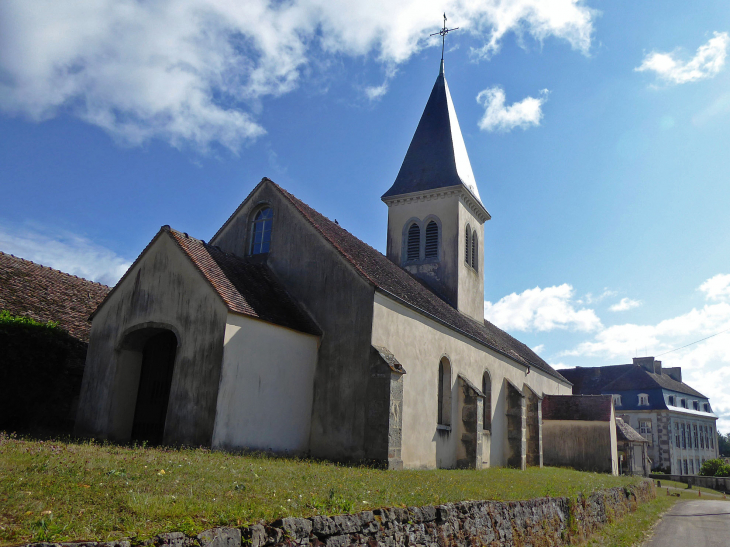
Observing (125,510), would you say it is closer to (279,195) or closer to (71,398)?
(71,398)

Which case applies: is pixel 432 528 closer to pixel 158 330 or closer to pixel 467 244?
pixel 158 330

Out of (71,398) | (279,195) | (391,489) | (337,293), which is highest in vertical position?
(279,195)

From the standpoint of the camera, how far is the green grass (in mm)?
5348

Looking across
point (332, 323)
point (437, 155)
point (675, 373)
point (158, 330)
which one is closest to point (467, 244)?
point (437, 155)

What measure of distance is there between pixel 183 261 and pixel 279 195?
509cm

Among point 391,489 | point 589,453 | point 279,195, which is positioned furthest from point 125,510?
point 589,453

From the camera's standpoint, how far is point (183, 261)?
49.6ft

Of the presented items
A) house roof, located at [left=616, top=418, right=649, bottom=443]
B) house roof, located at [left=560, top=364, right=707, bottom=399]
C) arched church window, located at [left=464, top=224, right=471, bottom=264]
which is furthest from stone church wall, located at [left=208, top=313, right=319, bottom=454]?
house roof, located at [left=560, top=364, right=707, bottom=399]

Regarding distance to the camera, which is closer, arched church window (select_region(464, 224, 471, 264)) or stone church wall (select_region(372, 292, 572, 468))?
stone church wall (select_region(372, 292, 572, 468))

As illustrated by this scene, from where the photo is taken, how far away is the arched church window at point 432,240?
28.2 m

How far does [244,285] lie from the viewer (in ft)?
52.8

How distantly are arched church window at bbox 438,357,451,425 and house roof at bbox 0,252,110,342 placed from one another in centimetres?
1275

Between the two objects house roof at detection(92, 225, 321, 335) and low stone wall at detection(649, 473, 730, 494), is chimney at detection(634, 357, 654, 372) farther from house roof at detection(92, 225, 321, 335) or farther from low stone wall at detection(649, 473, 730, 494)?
house roof at detection(92, 225, 321, 335)

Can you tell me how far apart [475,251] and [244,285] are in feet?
57.1
